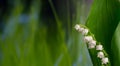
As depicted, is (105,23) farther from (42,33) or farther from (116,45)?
(42,33)

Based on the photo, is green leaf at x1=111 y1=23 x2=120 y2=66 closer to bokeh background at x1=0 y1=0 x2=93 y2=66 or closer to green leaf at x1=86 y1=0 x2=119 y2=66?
green leaf at x1=86 y1=0 x2=119 y2=66

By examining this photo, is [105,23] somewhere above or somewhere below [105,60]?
above

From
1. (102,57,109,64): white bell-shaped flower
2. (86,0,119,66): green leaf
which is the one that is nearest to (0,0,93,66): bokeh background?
(86,0,119,66): green leaf

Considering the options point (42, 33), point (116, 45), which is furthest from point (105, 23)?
point (42, 33)

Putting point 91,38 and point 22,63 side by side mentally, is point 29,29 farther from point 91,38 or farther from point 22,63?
point 91,38

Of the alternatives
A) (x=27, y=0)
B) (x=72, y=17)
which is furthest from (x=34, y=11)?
(x=72, y=17)

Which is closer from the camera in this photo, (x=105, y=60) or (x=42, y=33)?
(x=105, y=60)

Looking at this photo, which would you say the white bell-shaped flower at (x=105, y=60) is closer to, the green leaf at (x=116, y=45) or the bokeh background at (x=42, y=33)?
the green leaf at (x=116, y=45)
